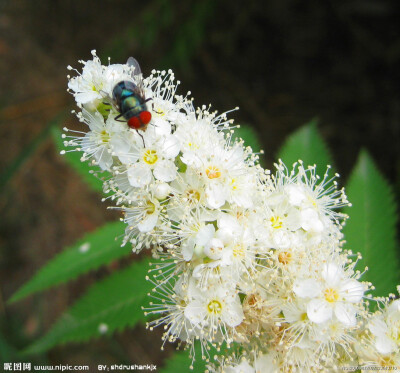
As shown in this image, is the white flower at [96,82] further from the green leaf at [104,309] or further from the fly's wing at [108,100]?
the green leaf at [104,309]

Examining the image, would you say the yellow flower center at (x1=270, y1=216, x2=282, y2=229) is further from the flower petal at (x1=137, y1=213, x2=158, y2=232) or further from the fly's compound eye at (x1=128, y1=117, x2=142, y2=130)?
the fly's compound eye at (x1=128, y1=117, x2=142, y2=130)

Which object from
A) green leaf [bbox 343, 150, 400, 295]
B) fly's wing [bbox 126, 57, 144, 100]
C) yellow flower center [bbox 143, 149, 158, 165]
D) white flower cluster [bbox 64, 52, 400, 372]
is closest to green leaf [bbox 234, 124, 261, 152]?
green leaf [bbox 343, 150, 400, 295]

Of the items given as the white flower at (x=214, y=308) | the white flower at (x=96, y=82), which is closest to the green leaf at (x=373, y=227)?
the white flower at (x=214, y=308)

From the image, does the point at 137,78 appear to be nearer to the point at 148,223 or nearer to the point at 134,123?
the point at 134,123

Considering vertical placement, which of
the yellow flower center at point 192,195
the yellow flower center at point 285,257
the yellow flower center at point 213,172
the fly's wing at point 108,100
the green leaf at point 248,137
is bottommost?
the yellow flower center at point 285,257

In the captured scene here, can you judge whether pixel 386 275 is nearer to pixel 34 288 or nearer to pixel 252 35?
pixel 34 288
